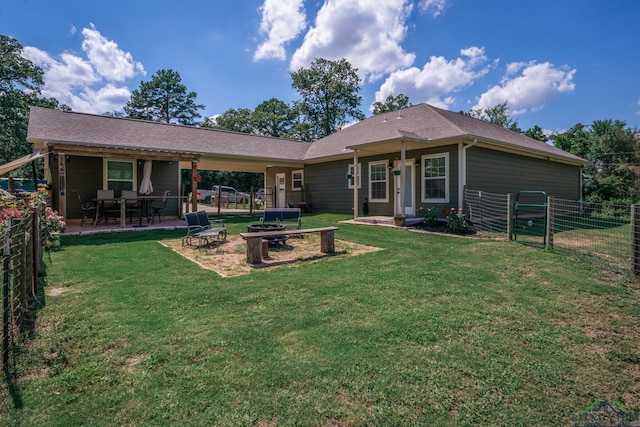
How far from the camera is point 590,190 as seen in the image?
22312 mm

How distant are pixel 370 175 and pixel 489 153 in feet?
14.5

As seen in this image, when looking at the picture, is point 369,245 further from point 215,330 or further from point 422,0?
point 422,0

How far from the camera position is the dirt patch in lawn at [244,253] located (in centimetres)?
592

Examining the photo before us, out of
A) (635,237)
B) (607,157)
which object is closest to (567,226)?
(635,237)

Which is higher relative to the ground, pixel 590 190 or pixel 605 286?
pixel 590 190

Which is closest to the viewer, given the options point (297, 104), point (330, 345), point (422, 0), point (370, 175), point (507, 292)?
point (330, 345)

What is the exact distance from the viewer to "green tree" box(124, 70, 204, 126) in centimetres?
3788

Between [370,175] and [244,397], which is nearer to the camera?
[244,397]

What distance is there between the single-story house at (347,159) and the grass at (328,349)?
6347 mm

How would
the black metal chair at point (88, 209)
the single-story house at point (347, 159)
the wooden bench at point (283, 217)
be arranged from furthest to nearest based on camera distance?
the black metal chair at point (88, 209) → the single-story house at point (347, 159) → the wooden bench at point (283, 217)

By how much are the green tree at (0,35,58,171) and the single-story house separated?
1392 centimetres

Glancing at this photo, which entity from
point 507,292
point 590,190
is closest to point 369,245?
point 507,292

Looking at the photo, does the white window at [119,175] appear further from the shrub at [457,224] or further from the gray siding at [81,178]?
the shrub at [457,224]

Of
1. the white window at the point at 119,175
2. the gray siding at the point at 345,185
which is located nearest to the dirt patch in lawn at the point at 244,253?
the gray siding at the point at 345,185
